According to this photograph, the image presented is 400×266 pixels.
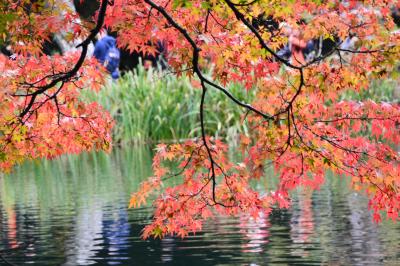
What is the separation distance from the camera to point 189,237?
26.9ft

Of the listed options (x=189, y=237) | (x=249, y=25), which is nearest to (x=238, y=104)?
(x=249, y=25)

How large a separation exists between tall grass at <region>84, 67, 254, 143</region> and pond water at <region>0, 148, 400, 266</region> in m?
5.87

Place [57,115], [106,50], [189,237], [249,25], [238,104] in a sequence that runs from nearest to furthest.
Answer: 1. [249,25]
2. [238,104]
3. [57,115]
4. [189,237]
5. [106,50]

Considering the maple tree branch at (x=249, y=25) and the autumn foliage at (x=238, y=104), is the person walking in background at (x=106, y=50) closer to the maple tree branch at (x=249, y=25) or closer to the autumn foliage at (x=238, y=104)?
the autumn foliage at (x=238, y=104)

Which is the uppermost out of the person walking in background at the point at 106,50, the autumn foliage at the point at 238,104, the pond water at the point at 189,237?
the person walking in background at the point at 106,50

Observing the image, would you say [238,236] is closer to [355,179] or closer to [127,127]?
[355,179]

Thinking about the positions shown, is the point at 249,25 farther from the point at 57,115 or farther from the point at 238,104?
the point at 57,115

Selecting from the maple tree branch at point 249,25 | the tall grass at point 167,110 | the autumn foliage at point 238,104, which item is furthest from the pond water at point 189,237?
the tall grass at point 167,110

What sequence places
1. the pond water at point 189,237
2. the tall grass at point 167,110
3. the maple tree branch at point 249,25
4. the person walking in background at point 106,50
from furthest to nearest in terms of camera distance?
the person walking in background at point 106,50 < the tall grass at point 167,110 < the pond water at point 189,237 < the maple tree branch at point 249,25

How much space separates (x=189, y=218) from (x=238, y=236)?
1.41 meters

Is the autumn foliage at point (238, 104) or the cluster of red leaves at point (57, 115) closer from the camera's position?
the autumn foliage at point (238, 104)

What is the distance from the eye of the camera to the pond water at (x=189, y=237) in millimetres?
7207

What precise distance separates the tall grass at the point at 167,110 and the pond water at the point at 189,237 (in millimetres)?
5869

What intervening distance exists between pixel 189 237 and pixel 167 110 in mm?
10082
